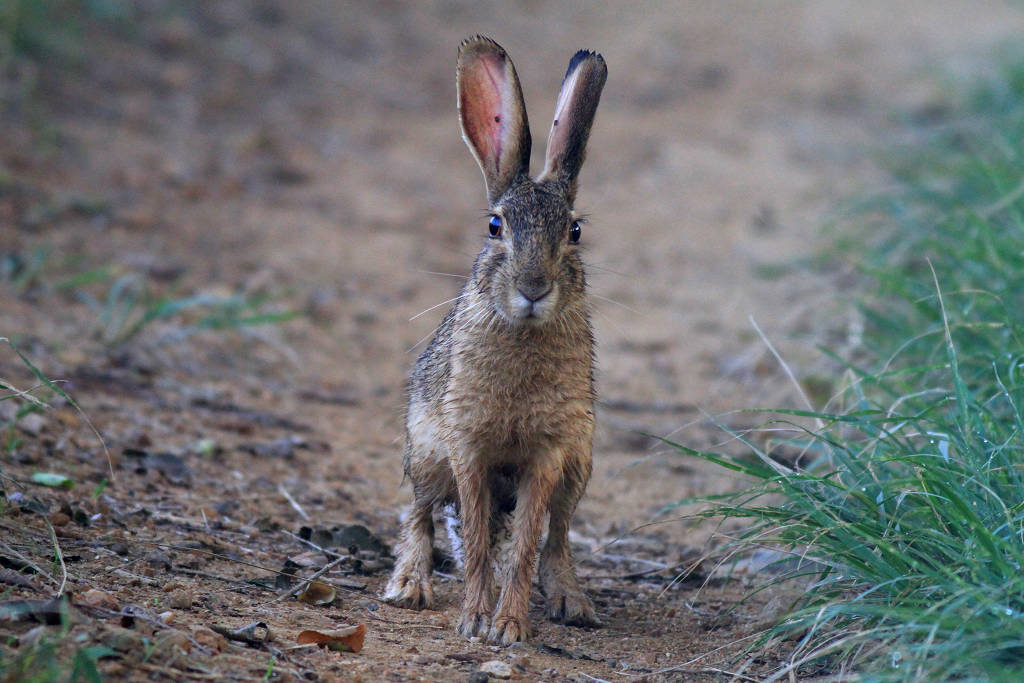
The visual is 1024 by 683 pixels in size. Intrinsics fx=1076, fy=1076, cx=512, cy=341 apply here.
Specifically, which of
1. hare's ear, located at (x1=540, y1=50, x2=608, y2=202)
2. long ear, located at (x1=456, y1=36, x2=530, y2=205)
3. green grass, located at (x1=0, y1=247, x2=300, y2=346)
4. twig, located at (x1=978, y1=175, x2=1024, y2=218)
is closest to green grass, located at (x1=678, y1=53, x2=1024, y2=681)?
twig, located at (x1=978, y1=175, x2=1024, y2=218)

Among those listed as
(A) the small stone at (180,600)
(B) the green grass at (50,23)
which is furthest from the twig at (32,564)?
(B) the green grass at (50,23)

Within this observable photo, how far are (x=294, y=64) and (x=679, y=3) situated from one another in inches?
292

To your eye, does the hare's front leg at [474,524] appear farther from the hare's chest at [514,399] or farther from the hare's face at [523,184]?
the hare's face at [523,184]

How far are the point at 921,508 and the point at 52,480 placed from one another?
10.3ft

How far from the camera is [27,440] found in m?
4.55

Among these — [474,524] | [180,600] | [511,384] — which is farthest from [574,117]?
[180,600]

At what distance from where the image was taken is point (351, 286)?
8.13m

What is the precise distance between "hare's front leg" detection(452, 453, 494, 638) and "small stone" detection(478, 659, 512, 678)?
407mm

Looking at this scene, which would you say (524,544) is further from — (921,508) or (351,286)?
(351,286)

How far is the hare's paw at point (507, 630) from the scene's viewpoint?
3.58 metres

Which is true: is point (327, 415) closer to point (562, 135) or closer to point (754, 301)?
point (562, 135)

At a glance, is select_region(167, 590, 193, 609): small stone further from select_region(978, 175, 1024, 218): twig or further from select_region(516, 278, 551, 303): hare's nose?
select_region(978, 175, 1024, 218): twig

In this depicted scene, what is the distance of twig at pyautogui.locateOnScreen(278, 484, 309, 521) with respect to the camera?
15.4 ft

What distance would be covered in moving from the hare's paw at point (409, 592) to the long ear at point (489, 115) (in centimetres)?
148
